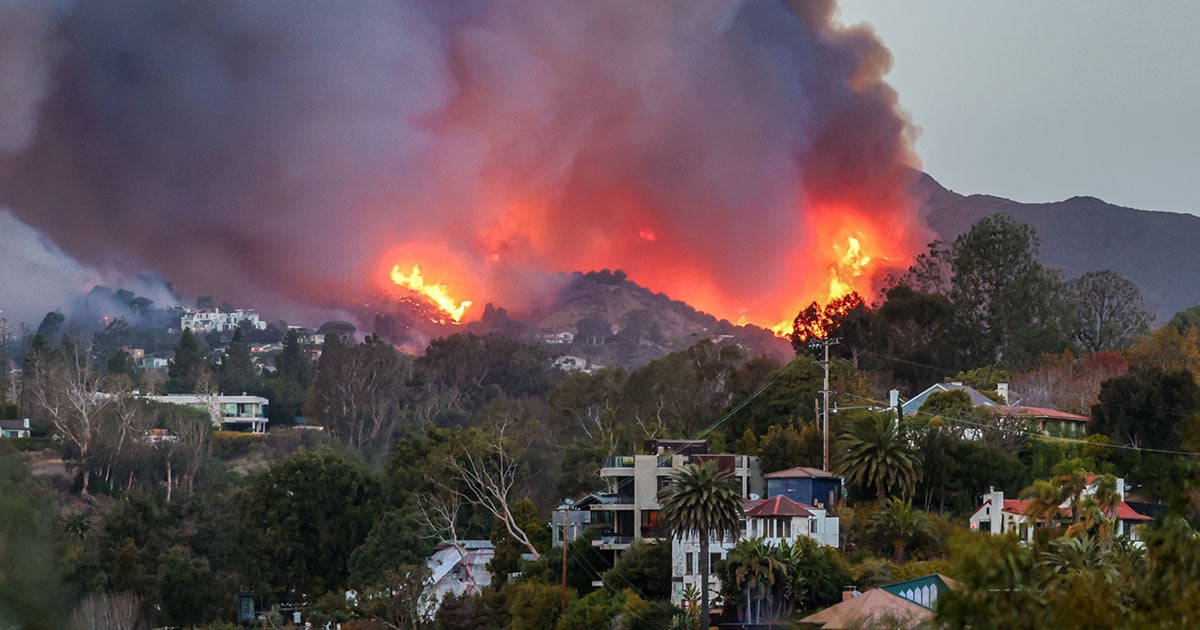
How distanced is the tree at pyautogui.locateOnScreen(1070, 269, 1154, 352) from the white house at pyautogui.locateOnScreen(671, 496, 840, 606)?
47.5 m

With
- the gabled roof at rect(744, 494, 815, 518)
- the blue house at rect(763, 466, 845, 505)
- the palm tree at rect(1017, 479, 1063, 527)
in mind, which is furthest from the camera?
the blue house at rect(763, 466, 845, 505)

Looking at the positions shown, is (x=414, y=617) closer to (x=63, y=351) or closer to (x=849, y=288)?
(x=849, y=288)

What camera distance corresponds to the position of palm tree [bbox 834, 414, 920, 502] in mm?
60969

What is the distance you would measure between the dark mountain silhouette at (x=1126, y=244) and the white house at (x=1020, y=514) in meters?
98.8

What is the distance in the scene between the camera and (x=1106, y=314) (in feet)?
359

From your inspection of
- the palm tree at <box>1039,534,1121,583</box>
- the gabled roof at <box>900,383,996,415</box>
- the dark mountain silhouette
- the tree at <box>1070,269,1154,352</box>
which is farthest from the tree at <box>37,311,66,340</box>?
the palm tree at <box>1039,534,1121,583</box>

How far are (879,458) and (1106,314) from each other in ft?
174

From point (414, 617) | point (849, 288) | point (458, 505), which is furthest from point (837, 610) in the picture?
point (849, 288)

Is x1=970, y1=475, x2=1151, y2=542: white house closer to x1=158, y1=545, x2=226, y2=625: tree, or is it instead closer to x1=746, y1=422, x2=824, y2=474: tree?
x1=746, y1=422, x2=824, y2=474: tree

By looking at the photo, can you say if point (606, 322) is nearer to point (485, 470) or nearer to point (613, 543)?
point (485, 470)

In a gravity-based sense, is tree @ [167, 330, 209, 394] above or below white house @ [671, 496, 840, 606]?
above

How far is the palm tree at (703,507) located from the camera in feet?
181

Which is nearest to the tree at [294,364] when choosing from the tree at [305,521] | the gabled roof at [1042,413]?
the tree at [305,521]

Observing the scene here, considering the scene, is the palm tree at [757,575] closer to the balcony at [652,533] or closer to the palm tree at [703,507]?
the palm tree at [703,507]
